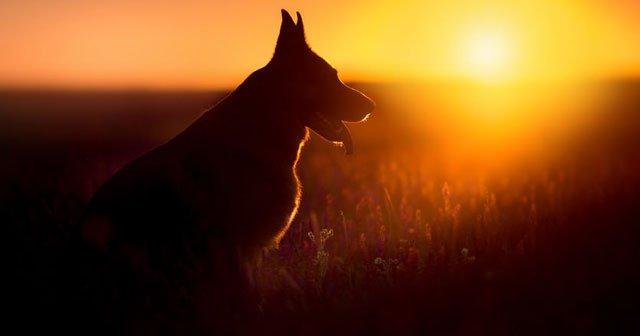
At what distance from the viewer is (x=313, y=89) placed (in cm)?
578

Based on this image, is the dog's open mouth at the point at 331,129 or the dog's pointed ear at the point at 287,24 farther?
the dog's open mouth at the point at 331,129

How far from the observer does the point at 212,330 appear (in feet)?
15.0

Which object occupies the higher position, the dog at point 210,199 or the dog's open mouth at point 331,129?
the dog's open mouth at point 331,129

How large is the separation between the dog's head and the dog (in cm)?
1

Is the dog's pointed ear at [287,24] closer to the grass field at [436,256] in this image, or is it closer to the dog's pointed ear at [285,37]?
the dog's pointed ear at [285,37]

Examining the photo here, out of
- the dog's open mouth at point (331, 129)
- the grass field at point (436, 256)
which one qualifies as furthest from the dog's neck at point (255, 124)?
the grass field at point (436, 256)

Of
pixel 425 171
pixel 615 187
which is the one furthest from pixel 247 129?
pixel 425 171

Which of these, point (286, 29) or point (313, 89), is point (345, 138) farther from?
point (286, 29)

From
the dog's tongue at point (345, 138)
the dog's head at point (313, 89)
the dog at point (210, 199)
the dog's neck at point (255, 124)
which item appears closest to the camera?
the dog at point (210, 199)

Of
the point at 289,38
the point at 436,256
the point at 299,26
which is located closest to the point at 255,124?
the point at 289,38

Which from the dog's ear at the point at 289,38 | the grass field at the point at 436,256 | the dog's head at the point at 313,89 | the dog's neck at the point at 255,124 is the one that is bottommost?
the grass field at the point at 436,256

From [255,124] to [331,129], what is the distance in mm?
835

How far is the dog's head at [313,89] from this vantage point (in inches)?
219

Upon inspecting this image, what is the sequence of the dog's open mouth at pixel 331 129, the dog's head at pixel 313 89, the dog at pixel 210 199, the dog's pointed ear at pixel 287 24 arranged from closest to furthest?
1. the dog at pixel 210 199
2. the dog's pointed ear at pixel 287 24
3. the dog's head at pixel 313 89
4. the dog's open mouth at pixel 331 129
